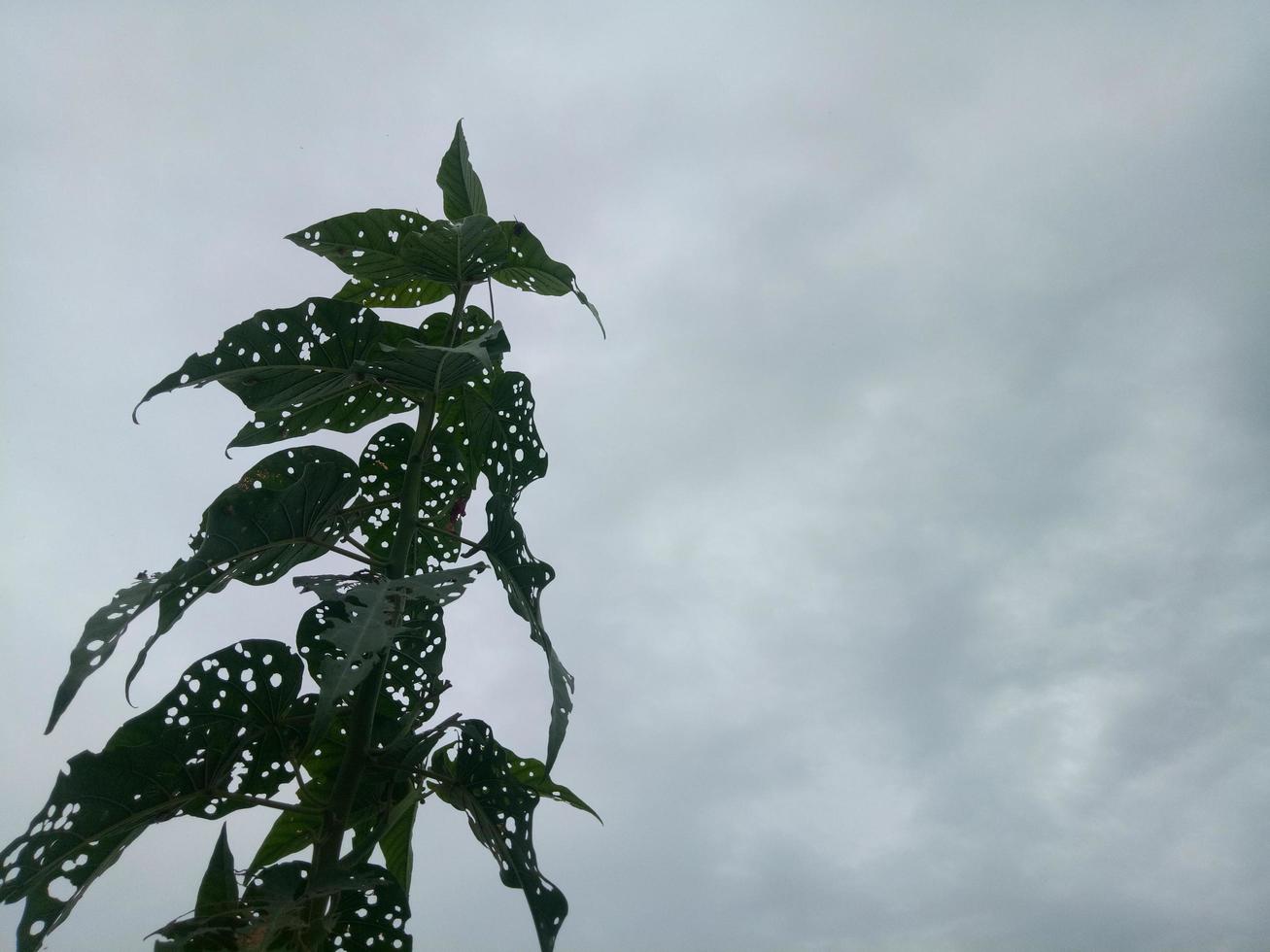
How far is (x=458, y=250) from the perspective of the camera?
1.48 m

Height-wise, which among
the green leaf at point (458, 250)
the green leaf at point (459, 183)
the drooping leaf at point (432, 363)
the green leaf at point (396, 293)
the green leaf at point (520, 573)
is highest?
the green leaf at point (459, 183)

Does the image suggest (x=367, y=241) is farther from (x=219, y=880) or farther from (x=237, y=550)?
(x=219, y=880)

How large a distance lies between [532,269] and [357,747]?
802 mm

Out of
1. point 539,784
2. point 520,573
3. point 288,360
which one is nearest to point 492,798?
point 539,784

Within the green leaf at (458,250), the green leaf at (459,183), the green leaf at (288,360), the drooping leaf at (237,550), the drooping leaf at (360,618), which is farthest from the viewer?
the green leaf at (459,183)

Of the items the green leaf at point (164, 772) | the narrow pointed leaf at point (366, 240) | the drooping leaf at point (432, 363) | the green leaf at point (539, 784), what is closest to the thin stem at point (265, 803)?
the green leaf at point (164, 772)

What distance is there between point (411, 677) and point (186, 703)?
1.19 ft

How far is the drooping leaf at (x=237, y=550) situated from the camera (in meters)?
1.20

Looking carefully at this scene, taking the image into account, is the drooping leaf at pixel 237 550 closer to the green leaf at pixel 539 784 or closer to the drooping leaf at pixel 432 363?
the drooping leaf at pixel 432 363

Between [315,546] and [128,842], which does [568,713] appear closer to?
[315,546]

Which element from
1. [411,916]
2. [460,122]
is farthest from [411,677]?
[460,122]

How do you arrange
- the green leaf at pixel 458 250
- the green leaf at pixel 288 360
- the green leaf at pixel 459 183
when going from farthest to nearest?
the green leaf at pixel 459 183 → the green leaf at pixel 458 250 → the green leaf at pixel 288 360

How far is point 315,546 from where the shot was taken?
4.69 feet

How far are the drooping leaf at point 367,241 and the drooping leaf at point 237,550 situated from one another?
332mm
